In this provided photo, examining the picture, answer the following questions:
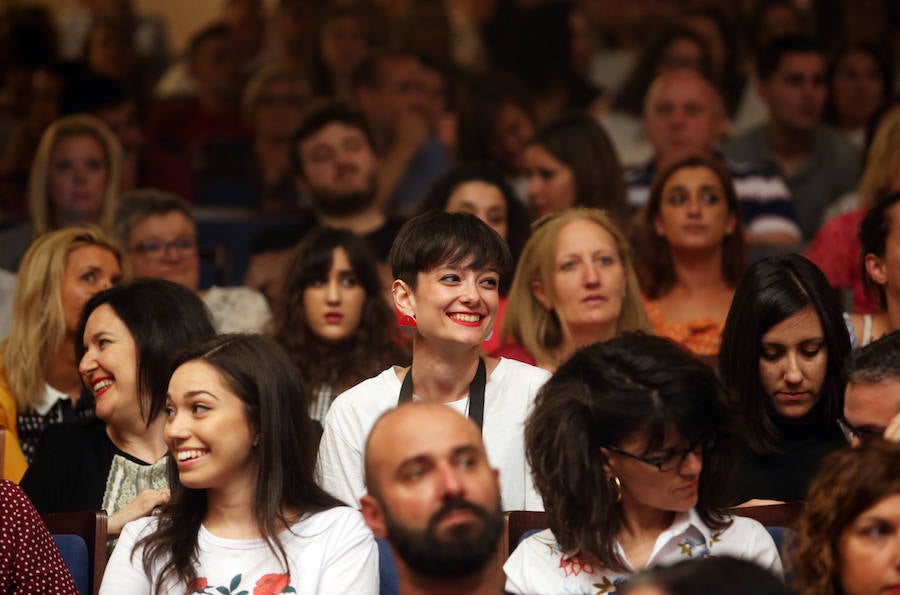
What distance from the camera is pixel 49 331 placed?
350cm

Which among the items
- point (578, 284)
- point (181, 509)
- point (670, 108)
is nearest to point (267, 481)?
point (181, 509)

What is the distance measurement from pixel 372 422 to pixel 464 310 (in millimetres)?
303

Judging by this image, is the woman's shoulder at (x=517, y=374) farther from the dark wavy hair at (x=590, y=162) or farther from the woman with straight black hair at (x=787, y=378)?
the dark wavy hair at (x=590, y=162)

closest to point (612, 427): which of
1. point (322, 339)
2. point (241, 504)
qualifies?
point (241, 504)

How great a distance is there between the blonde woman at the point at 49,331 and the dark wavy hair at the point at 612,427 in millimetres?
1482

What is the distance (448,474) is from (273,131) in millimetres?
3742

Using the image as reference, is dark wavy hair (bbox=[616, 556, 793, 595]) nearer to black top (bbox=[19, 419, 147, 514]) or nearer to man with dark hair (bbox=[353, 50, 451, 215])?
black top (bbox=[19, 419, 147, 514])

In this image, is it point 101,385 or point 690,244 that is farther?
point 690,244

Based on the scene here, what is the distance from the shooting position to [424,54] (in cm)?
585

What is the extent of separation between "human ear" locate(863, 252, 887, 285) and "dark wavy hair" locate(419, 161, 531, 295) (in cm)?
112

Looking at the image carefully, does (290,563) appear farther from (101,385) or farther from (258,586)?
(101,385)

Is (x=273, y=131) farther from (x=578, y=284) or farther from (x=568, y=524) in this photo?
(x=568, y=524)

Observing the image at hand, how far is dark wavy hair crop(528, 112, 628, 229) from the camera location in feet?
14.4

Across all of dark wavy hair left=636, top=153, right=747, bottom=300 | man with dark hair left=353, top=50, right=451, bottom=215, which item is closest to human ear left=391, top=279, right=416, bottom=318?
dark wavy hair left=636, top=153, right=747, bottom=300
